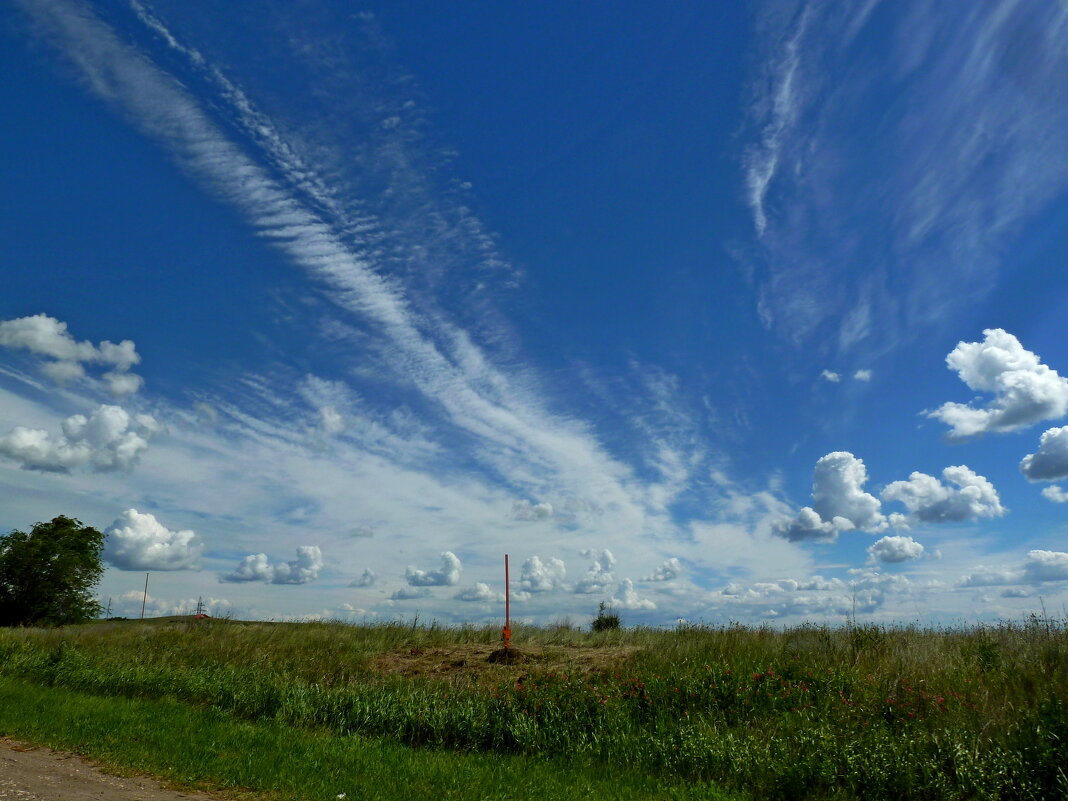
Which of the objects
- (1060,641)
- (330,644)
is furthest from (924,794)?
(330,644)

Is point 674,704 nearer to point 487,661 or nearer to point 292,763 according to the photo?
point 292,763

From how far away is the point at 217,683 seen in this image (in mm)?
16891

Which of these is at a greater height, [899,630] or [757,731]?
[899,630]

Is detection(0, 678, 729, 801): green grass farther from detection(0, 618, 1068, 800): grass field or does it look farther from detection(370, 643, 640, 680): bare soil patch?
detection(370, 643, 640, 680): bare soil patch

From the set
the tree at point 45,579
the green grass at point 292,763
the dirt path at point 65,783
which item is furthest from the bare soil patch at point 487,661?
the tree at point 45,579

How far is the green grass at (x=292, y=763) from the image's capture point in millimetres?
9109

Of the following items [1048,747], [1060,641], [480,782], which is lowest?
[480,782]

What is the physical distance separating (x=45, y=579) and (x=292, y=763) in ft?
146

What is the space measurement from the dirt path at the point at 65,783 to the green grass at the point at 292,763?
15.3 inches

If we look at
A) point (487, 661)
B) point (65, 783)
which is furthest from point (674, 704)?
point (65, 783)

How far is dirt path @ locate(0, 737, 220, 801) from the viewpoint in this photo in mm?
8352

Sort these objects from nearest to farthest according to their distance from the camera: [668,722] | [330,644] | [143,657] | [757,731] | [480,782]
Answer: [480,782]
[757,731]
[668,722]
[143,657]
[330,644]

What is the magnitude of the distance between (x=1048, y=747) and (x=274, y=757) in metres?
11.1

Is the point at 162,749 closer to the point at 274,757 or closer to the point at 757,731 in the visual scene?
the point at 274,757
